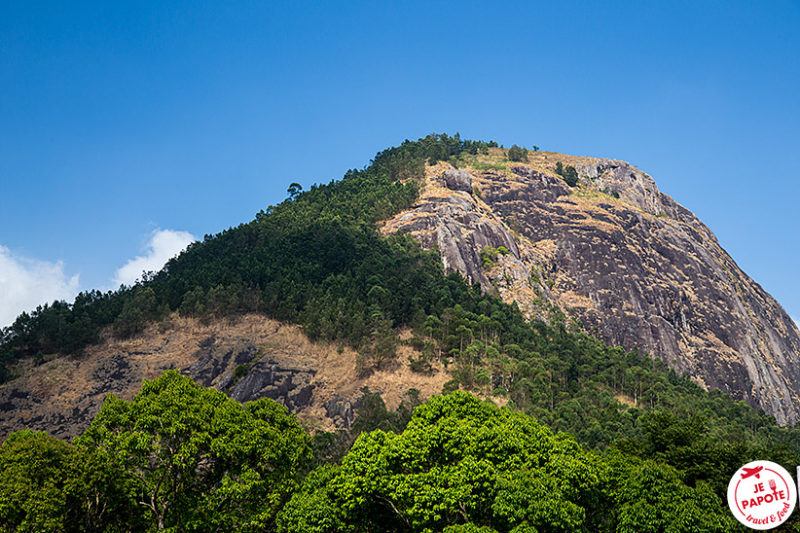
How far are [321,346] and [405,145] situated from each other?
75.7m

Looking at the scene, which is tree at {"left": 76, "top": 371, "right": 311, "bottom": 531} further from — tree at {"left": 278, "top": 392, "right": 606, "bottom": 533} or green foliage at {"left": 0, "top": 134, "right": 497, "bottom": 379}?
green foliage at {"left": 0, "top": 134, "right": 497, "bottom": 379}

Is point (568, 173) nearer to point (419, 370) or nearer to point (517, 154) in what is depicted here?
point (517, 154)

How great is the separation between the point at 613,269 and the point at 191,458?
9426 cm

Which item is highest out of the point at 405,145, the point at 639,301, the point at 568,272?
the point at 405,145

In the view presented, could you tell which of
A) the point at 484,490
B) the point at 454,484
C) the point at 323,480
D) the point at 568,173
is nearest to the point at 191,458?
the point at 323,480

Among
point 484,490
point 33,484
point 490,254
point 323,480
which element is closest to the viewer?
point 33,484

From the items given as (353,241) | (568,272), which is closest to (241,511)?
(353,241)

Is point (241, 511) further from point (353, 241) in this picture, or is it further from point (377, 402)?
point (353, 241)

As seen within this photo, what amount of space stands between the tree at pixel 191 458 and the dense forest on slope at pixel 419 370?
5.0 inches

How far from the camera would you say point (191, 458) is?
2181 centimetres

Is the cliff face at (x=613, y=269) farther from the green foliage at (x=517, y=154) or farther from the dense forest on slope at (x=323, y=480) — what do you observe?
the dense forest on slope at (x=323, y=480)

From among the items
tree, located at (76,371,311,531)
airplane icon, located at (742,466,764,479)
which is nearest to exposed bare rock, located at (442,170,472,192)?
tree, located at (76,371,311,531)

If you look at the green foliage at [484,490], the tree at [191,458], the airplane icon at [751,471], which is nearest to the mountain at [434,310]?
the green foliage at [484,490]

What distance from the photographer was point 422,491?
19656 millimetres
